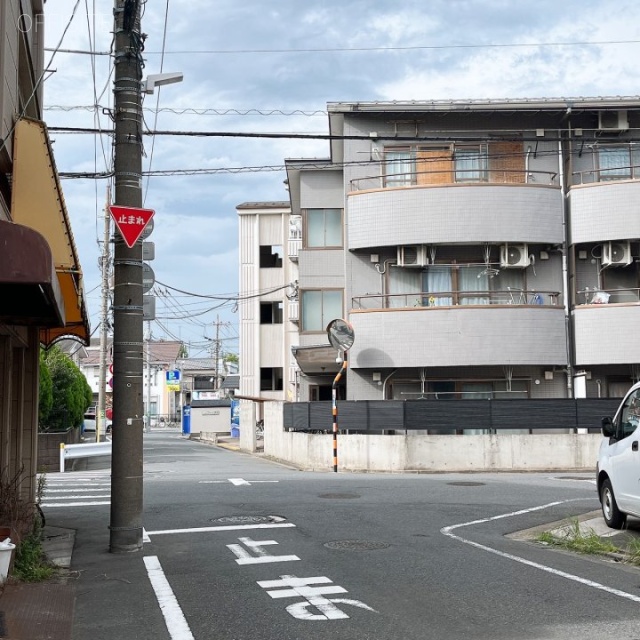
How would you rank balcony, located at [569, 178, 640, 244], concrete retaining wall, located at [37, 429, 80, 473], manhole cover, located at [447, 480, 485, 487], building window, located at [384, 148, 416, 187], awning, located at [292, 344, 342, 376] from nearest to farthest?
manhole cover, located at [447, 480, 485, 487], balcony, located at [569, 178, 640, 244], concrete retaining wall, located at [37, 429, 80, 473], awning, located at [292, 344, 342, 376], building window, located at [384, 148, 416, 187]

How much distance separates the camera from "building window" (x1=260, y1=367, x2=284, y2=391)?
128 ft

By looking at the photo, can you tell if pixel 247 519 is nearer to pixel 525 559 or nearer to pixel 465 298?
pixel 525 559

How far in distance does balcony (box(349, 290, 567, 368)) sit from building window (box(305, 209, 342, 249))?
3.83 meters

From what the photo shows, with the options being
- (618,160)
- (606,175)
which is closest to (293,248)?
(606,175)

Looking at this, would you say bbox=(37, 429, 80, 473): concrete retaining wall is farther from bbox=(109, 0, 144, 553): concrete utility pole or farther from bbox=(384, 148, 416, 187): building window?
bbox=(109, 0, 144, 553): concrete utility pole

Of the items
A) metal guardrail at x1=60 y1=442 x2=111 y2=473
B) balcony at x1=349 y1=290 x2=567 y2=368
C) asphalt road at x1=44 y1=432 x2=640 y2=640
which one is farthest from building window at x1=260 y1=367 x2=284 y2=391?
asphalt road at x1=44 y1=432 x2=640 y2=640

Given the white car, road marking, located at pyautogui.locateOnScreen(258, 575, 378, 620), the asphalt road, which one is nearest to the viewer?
the asphalt road

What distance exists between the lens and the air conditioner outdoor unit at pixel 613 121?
24.0 m

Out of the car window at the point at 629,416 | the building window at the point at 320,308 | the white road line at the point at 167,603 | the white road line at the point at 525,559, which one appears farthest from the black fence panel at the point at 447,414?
the white road line at the point at 167,603

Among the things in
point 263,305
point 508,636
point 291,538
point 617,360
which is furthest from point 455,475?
point 263,305

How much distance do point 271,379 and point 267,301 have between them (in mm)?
3902

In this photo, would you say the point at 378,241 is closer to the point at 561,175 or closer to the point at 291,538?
the point at 561,175

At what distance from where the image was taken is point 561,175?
24547mm

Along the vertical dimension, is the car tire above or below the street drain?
above
